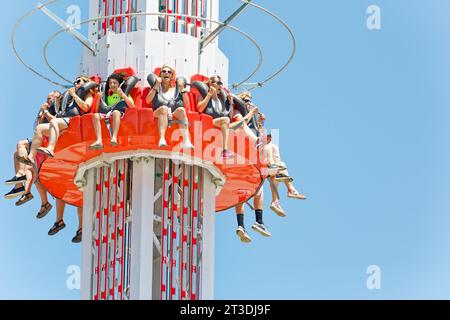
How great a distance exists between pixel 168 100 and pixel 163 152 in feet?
4.77

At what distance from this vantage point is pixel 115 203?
205 feet

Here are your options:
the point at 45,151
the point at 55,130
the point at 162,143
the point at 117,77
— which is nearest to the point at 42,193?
the point at 55,130

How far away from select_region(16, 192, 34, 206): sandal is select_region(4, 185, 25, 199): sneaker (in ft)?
1.29

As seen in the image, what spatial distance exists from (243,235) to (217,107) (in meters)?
4.73

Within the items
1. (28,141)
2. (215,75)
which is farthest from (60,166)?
(215,75)

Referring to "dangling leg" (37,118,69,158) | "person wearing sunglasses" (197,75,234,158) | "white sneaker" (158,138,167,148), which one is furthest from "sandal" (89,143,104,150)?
"person wearing sunglasses" (197,75,234,158)

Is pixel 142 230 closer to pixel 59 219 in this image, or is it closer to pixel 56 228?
pixel 56 228

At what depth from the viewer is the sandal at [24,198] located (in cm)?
6372

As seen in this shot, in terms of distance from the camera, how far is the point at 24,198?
2509 inches

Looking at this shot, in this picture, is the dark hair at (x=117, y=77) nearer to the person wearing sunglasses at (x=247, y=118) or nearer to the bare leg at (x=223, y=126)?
the bare leg at (x=223, y=126)

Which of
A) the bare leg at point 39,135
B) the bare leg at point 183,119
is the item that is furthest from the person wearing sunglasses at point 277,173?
the bare leg at point 39,135

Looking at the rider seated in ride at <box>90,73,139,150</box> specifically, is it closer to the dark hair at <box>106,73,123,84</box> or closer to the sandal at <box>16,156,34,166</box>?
the dark hair at <box>106,73,123,84</box>
